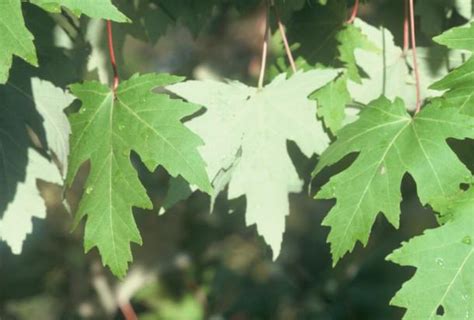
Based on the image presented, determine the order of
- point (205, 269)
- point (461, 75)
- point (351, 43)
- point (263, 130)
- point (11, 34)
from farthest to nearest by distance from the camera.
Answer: point (205, 269)
point (351, 43)
point (263, 130)
point (461, 75)
point (11, 34)

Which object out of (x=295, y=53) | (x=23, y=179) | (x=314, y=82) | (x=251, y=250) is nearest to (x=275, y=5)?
(x=295, y=53)

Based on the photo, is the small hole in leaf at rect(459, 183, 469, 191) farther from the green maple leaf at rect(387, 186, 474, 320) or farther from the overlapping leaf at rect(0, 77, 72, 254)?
the overlapping leaf at rect(0, 77, 72, 254)

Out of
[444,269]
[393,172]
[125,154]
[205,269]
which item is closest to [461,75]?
[393,172]

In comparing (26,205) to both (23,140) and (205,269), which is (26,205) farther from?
(205,269)

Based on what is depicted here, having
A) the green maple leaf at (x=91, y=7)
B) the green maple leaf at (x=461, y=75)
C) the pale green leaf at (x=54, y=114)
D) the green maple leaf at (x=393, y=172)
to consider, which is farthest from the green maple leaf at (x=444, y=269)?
the pale green leaf at (x=54, y=114)

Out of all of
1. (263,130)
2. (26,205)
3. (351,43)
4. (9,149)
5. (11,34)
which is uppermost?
(11,34)

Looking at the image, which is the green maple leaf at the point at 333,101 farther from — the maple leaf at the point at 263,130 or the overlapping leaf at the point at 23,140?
the overlapping leaf at the point at 23,140
